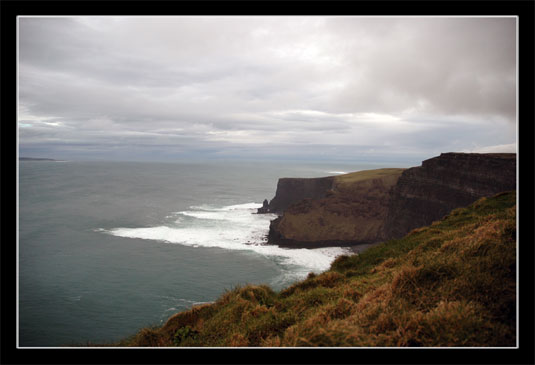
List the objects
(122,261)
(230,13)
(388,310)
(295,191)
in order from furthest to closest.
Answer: (295,191)
(122,261)
(230,13)
(388,310)

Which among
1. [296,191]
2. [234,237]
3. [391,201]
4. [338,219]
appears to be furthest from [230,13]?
[296,191]

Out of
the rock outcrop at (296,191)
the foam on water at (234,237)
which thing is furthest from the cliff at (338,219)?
the rock outcrop at (296,191)

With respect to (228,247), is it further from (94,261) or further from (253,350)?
(253,350)

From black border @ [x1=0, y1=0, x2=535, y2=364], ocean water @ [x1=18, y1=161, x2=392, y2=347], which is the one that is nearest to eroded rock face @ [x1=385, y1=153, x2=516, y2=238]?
ocean water @ [x1=18, y1=161, x2=392, y2=347]

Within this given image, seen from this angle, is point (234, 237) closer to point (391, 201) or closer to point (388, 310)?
point (391, 201)

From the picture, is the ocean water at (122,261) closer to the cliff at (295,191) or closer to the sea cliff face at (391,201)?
the sea cliff face at (391,201)

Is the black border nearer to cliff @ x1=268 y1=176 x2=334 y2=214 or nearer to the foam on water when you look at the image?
the foam on water
